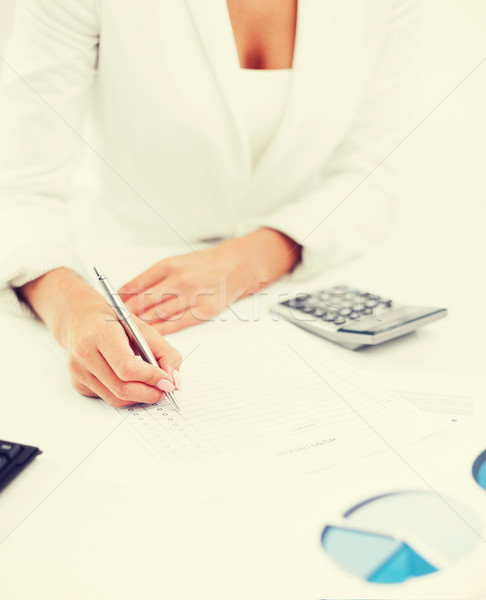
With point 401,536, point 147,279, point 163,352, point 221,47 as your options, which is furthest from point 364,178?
point 401,536

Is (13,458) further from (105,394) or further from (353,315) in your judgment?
(353,315)

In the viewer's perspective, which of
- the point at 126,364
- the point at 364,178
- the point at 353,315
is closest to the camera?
the point at 126,364

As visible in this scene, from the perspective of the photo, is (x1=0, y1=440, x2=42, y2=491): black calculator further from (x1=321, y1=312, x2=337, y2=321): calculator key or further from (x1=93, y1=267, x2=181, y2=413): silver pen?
(x1=321, y1=312, x2=337, y2=321): calculator key

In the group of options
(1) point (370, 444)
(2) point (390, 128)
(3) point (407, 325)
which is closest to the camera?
(1) point (370, 444)

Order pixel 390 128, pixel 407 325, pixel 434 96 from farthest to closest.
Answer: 1. pixel 434 96
2. pixel 390 128
3. pixel 407 325

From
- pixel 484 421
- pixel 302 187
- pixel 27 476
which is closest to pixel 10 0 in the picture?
pixel 302 187

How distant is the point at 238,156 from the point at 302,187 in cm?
17

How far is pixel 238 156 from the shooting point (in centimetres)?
82

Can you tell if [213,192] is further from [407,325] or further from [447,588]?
[447,588]

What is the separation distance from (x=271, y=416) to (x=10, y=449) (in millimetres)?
202

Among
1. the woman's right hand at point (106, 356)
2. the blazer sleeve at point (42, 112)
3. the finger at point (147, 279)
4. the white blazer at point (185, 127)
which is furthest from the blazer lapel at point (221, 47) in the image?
the woman's right hand at point (106, 356)

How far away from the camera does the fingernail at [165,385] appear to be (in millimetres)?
451

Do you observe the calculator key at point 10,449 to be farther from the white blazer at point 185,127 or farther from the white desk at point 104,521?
the white blazer at point 185,127

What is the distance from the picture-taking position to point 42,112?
718 mm
